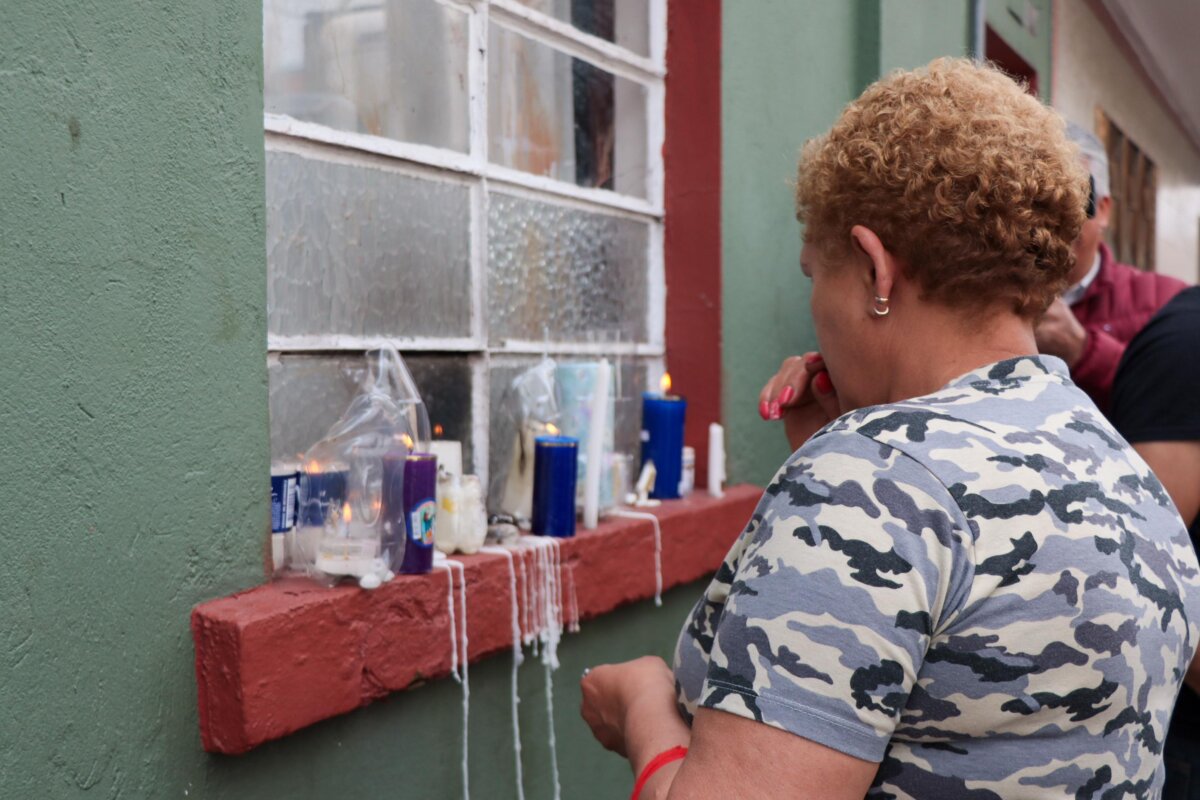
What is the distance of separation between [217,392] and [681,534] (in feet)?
4.67

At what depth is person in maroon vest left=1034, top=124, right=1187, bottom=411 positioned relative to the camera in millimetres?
2723

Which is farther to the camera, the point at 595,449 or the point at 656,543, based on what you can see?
the point at 656,543

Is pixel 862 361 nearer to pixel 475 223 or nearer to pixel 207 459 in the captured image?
pixel 207 459

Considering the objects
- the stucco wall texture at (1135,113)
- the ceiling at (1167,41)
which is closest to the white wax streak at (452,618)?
the stucco wall texture at (1135,113)

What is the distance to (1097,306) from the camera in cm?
303

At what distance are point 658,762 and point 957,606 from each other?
1.49 ft

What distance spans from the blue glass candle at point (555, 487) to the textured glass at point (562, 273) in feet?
1.15

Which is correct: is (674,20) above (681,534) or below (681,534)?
above

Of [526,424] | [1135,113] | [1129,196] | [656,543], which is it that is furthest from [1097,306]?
[1135,113]

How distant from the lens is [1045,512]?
104 cm

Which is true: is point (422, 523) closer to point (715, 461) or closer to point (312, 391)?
point (312, 391)

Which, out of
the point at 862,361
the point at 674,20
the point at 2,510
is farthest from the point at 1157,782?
the point at 674,20

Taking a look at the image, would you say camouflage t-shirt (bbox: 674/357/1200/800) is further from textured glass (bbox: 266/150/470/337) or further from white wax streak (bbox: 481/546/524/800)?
textured glass (bbox: 266/150/470/337)

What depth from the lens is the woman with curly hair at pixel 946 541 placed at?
100cm
